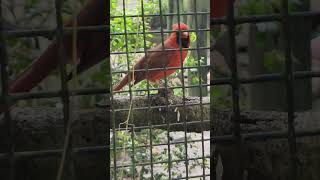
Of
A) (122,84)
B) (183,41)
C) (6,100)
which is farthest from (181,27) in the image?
(6,100)

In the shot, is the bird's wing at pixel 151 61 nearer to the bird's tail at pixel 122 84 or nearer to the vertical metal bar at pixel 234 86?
the bird's tail at pixel 122 84

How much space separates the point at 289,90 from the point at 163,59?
0.77 ft

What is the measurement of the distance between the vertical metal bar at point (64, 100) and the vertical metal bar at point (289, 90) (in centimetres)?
38

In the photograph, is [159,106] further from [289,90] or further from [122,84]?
[289,90]

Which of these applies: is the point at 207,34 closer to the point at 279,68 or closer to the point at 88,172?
the point at 279,68

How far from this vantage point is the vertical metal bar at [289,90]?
75 cm

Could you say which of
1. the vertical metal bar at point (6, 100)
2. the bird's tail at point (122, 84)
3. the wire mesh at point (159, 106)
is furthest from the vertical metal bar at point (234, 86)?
the vertical metal bar at point (6, 100)

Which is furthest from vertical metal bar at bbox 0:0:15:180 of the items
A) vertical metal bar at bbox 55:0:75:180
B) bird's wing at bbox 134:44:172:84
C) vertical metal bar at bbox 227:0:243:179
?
vertical metal bar at bbox 227:0:243:179

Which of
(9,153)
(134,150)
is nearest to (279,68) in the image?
(134,150)

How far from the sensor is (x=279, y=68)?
77cm

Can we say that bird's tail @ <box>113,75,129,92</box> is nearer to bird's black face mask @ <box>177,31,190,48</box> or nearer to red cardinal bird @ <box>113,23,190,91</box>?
red cardinal bird @ <box>113,23,190,91</box>

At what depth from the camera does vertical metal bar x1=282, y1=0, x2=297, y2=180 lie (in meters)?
0.75

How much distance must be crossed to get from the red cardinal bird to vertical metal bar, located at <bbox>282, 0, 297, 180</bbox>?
0.18 m

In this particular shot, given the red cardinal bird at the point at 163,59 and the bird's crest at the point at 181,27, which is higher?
the bird's crest at the point at 181,27
